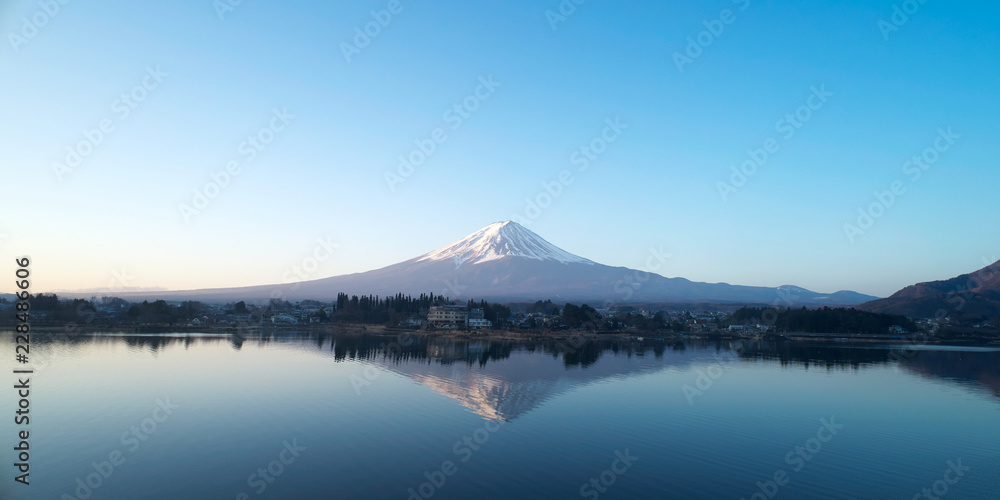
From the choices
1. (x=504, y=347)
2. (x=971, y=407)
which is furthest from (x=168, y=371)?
(x=971, y=407)

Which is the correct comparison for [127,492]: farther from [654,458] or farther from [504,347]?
[504,347]

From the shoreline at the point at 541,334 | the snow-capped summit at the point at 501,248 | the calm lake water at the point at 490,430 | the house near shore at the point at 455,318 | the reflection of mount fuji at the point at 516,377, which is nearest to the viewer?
the calm lake water at the point at 490,430

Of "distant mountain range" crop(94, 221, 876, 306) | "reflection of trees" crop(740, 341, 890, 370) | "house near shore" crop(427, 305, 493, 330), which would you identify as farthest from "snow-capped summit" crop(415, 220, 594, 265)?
"reflection of trees" crop(740, 341, 890, 370)

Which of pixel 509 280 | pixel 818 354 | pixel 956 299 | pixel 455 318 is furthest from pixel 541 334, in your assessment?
pixel 509 280

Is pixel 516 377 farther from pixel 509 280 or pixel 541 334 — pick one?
pixel 509 280

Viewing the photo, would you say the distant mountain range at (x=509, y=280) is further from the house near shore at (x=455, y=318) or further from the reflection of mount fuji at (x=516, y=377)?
the reflection of mount fuji at (x=516, y=377)

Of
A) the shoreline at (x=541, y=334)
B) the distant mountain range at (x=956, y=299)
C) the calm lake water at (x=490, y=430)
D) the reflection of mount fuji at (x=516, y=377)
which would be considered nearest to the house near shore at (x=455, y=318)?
the shoreline at (x=541, y=334)
